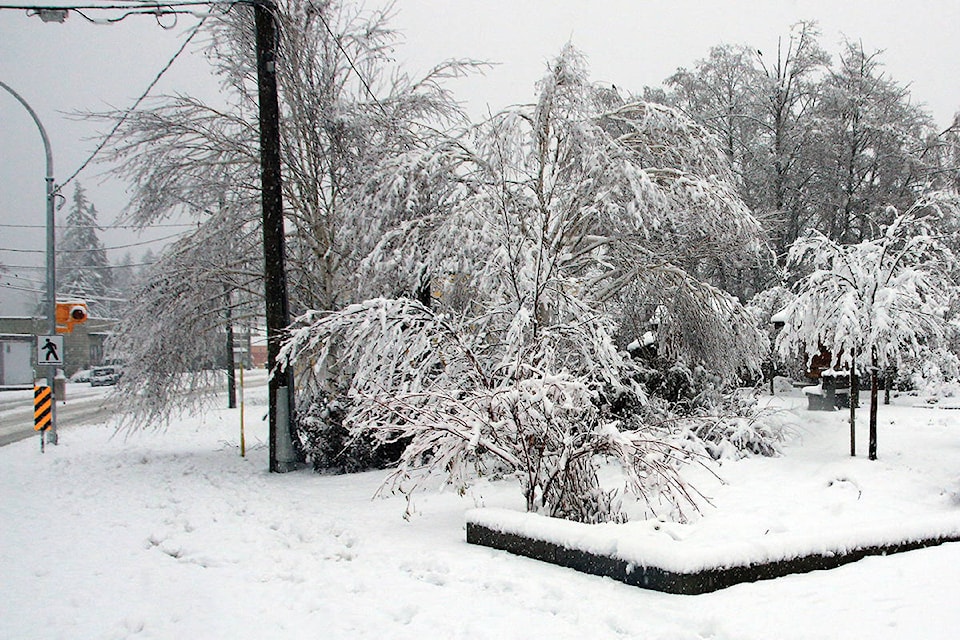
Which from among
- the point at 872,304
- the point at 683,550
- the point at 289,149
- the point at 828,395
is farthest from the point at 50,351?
the point at 828,395

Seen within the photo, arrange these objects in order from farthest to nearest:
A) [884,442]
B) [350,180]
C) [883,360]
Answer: [350,180] < [884,442] < [883,360]

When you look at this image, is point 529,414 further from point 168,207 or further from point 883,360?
point 168,207

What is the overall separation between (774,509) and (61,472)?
10.8 meters

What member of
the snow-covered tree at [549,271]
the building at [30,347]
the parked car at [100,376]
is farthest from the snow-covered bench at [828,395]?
the parked car at [100,376]

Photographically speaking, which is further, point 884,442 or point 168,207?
point 168,207

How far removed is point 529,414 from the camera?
7.45m

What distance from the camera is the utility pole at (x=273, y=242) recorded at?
40.5ft

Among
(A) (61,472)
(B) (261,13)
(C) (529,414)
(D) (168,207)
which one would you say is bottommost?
(A) (61,472)

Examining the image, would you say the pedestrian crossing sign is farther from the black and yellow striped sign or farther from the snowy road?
the snowy road

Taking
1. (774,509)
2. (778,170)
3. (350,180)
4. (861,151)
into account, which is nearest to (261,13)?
(350,180)

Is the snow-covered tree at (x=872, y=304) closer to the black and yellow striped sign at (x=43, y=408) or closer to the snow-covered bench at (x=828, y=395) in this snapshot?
the snow-covered bench at (x=828, y=395)

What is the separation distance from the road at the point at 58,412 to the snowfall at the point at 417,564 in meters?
5.86

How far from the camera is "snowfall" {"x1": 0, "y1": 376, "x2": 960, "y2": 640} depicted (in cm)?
448

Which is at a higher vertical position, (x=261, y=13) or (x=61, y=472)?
(x=261, y=13)
